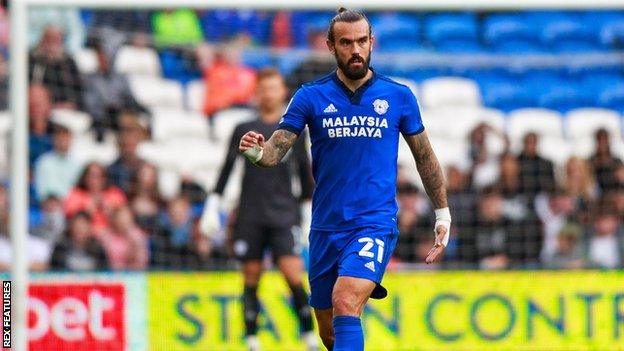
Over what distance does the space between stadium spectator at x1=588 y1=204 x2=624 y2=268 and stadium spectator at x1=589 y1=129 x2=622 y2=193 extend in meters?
0.25

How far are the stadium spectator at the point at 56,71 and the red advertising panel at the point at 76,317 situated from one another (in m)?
2.33

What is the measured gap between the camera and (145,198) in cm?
1358

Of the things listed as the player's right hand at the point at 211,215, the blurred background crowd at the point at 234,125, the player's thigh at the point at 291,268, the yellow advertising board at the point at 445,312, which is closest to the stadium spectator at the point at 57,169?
the blurred background crowd at the point at 234,125

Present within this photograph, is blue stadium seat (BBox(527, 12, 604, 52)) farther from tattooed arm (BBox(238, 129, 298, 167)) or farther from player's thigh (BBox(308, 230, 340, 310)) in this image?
tattooed arm (BBox(238, 129, 298, 167))

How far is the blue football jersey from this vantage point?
722 centimetres

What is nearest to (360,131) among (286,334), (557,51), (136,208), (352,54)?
(352,54)

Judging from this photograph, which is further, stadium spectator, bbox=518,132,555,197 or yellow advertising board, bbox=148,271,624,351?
stadium spectator, bbox=518,132,555,197

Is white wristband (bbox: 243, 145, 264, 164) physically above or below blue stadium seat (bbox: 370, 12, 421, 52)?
below

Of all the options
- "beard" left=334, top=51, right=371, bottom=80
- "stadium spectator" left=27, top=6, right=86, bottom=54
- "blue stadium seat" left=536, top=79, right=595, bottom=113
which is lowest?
"beard" left=334, top=51, right=371, bottom=80

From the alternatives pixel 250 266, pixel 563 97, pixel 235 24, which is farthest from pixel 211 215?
pixel 563 97

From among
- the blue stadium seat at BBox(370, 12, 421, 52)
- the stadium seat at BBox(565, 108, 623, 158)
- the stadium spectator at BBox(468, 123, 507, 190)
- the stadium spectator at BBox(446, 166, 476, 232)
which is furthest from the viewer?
the blue stadium seat at BBox(370, 12, 421, 52)

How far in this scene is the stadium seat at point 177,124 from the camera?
14.7m

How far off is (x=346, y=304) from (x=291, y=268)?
167 inches

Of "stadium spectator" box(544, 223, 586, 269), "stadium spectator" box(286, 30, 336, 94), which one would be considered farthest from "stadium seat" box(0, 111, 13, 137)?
"stadium spectator" box(544, 223, 586, 269)
